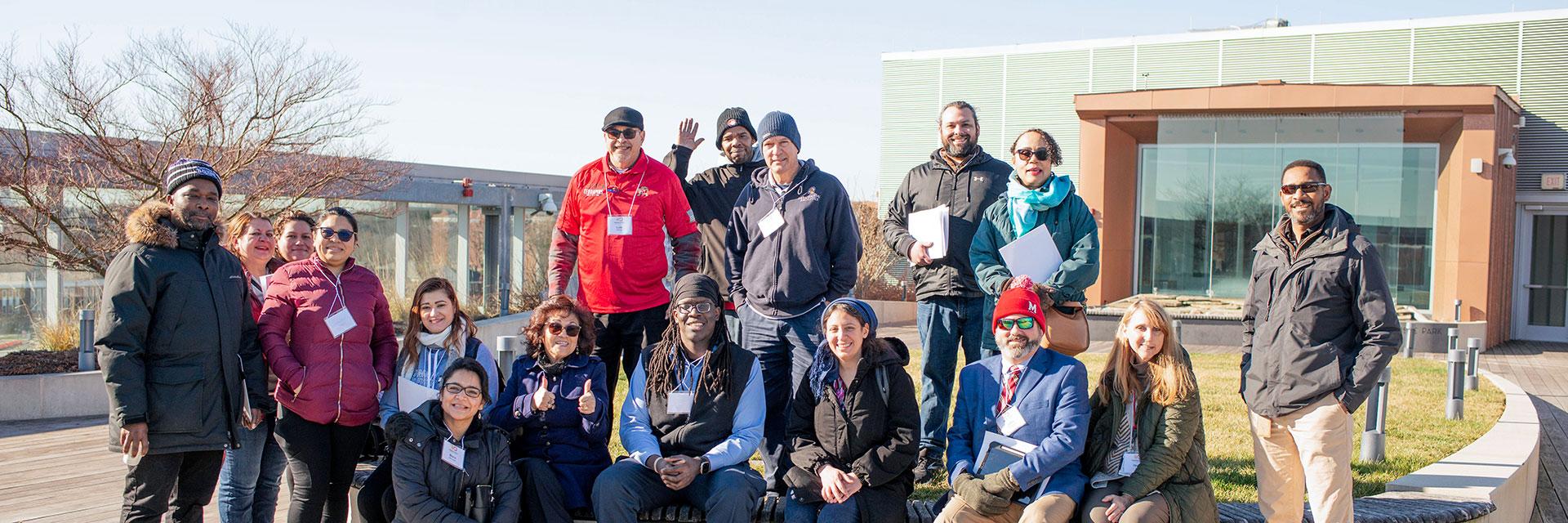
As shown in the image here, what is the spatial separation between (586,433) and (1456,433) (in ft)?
22.4

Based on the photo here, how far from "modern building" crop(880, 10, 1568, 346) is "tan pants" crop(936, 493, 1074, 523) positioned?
52.6 feet

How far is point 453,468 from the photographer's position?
14.5 ft

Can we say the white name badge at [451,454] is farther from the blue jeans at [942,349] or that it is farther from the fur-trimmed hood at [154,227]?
the blue jeans at [942,349]

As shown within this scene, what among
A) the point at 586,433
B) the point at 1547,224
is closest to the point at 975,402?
the point at 586,433

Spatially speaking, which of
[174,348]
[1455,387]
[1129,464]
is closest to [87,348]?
[174,348]

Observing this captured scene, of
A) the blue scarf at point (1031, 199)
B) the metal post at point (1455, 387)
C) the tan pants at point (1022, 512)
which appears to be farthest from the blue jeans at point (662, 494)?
the metal post at point (1455, 387)

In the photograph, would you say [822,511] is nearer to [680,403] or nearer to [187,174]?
[680,403]

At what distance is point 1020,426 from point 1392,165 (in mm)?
17050

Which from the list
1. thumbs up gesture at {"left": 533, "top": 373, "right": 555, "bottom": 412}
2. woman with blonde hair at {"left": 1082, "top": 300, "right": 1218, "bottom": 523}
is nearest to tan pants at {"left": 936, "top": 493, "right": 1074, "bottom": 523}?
woman with blonde hair at {"left": 1082, "top": 300, "right": 1218, "bottom": 523}

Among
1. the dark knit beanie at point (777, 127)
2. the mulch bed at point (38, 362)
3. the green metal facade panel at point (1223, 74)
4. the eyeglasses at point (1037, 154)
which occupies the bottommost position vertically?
the mulch bed at point (38, 362)

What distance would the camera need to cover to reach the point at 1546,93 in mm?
19328

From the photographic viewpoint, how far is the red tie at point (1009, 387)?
14.6 feet

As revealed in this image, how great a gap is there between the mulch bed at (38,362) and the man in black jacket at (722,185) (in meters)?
7.07

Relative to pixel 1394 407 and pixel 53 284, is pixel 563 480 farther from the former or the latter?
pixel 53 284
